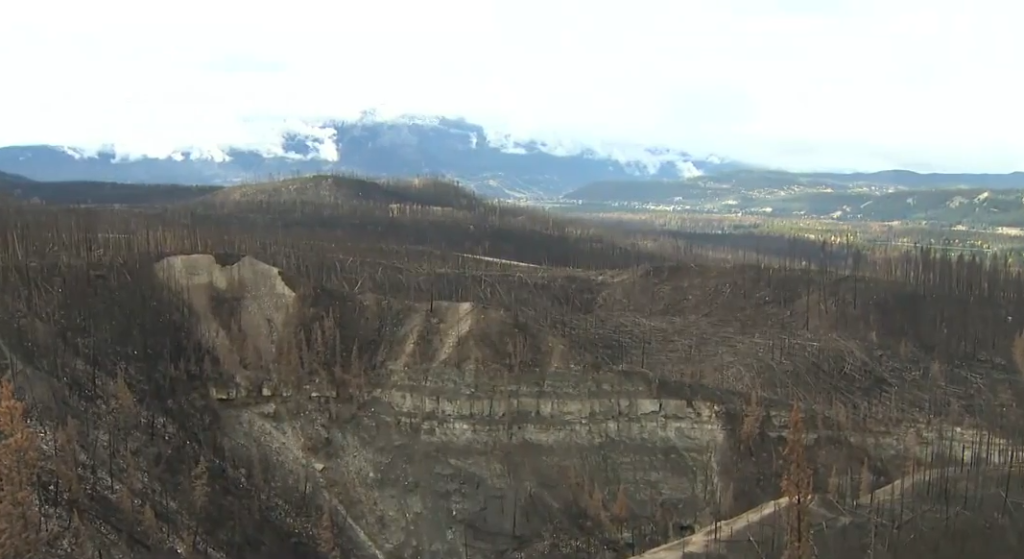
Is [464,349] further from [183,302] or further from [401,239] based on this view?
[401,239]

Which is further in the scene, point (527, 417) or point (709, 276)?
point (709, 276)

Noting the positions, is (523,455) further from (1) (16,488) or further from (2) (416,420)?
(1) (16,488)

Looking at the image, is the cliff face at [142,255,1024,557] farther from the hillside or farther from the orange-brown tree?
the orange-brown tree

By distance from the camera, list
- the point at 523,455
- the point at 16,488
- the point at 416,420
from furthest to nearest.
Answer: the point at 416,420 < the point at 523,455 < the point at 16,488

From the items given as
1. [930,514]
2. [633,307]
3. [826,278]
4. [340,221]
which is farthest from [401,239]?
[930,514]

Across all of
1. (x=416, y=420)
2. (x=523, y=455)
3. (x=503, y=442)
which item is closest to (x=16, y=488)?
(x=416, y=420)

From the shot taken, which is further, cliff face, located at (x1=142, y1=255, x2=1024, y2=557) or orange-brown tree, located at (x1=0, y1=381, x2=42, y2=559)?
cliff face, located at (x1=142, y1=255, x2=1024, y2=557)

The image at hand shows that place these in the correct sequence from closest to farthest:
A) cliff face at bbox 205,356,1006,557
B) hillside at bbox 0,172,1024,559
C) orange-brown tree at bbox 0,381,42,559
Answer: orange-brown tree at bbox 0,381,42,559 < hillside at bbox 0,172,1024,559 < cliff face at bbox 205,356,1006,557

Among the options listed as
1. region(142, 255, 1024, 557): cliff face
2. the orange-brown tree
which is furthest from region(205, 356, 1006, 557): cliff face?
the orange-brown tree

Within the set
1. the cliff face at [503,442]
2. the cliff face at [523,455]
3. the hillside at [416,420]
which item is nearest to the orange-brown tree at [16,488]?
the hillside at [416,420]
